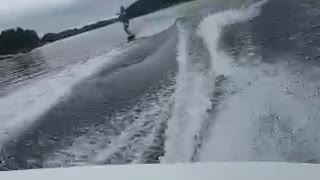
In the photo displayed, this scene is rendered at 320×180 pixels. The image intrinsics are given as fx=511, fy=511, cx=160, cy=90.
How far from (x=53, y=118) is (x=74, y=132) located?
74 millimetres

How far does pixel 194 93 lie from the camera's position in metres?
1.39

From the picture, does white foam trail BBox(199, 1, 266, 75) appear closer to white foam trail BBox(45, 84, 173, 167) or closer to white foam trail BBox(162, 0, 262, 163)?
white foam trail BBox(162, 0, 262, 163)

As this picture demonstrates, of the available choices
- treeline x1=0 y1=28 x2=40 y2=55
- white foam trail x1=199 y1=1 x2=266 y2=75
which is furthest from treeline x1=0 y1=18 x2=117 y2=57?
white foam trail x1=199 y1=1 x2=266 y2=75

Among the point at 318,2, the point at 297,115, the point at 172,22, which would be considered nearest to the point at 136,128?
the point at 172,22

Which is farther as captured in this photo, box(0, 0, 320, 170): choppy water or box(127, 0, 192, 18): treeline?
box(127, 0, 192, 18): treeline

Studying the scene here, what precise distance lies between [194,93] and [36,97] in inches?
17.7

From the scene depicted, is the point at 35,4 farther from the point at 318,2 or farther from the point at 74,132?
the point at 318,2

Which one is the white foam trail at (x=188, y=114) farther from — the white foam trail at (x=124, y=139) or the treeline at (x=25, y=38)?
the treeline at (x=25, y=38)

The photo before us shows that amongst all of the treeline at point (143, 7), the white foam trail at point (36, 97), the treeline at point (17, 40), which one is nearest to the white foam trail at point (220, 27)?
the treeline at point (143, 7)

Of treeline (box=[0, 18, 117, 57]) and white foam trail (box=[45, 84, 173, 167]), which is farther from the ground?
treeline (box=[0, 18, 117, 57])

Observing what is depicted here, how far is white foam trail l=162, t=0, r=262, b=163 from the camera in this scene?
138cm

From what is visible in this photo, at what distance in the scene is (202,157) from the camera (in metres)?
1.37

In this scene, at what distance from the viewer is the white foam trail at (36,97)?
1.44m

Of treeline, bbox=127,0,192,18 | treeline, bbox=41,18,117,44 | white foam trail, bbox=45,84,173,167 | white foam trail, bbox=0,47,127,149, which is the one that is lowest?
white foam trail, bbox=45,84,173,167
